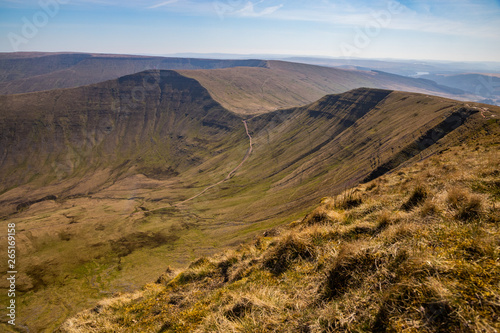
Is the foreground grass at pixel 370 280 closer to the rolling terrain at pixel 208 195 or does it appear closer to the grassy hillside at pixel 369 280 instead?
the grassy hillside at pixel 369 280

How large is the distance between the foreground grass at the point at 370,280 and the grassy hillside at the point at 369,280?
2cm

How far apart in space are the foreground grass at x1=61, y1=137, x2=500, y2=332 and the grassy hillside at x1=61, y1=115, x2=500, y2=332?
2 cm

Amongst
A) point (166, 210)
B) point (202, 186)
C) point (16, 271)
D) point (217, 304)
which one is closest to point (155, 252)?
point (166, 210)

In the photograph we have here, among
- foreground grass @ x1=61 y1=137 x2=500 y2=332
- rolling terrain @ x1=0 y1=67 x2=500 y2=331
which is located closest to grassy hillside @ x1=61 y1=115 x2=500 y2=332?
foreground grass @ x1=61 y1=137 x2=500 y2=332

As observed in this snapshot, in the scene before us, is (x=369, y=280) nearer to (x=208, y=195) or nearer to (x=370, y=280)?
(x=370, y=280)

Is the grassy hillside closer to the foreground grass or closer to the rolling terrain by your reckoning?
the foreground grass

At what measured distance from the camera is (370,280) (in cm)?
517

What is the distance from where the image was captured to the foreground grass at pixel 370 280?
3.83 meters

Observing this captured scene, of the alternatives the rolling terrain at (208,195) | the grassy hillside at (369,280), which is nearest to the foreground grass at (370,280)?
the grassy hillside at (369,280)

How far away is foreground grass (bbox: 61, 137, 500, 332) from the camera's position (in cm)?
383

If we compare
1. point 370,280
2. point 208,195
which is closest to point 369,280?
point 370,280

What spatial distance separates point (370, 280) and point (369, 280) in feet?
0.09

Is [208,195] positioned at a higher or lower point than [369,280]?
lower

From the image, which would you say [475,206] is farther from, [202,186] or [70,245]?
[202,186]
